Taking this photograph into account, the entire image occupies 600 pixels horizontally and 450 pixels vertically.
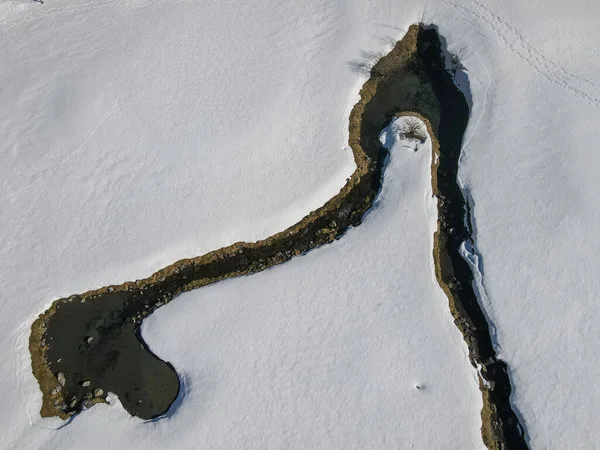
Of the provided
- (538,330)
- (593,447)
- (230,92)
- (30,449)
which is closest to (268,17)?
(230,92)

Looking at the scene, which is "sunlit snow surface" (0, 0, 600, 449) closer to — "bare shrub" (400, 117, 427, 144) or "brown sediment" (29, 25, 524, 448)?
"brown sediment" (29, 25, 524, 448)

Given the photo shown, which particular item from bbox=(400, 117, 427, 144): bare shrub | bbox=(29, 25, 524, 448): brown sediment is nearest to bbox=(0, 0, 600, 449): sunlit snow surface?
bbox=(29, 25, 524, 448): brown sediment

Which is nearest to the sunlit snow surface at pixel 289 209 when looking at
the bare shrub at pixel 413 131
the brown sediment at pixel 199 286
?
the brown sediment at pixel 199 286

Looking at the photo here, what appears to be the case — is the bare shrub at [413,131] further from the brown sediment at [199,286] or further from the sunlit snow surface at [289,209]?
the sunlit snow surface at [289,209]

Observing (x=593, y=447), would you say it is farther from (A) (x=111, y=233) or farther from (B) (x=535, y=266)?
(A) (x=111, y=233)

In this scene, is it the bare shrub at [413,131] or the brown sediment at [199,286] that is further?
the bare shrub at [413,131]

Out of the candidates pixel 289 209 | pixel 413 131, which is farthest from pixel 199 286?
pixel 413 131
